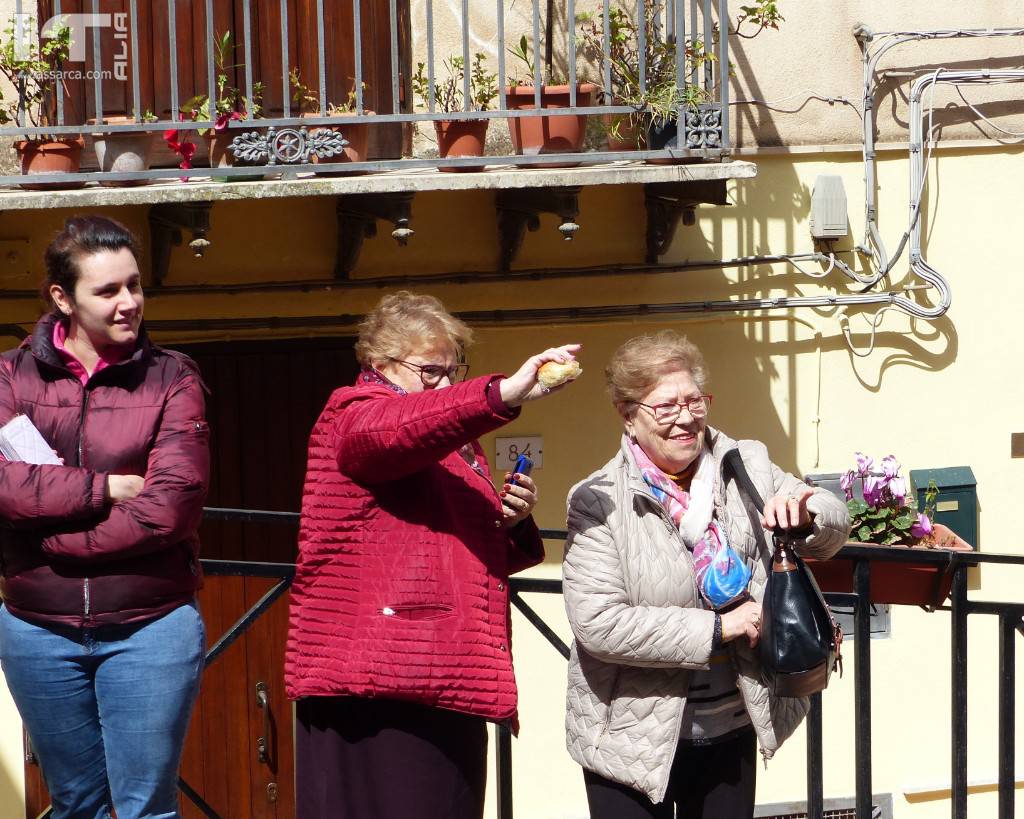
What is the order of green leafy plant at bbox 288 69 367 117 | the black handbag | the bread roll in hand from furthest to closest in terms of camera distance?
green leafy plant at bbox 288 69 367 117, the black handbag, the bread roll in hand

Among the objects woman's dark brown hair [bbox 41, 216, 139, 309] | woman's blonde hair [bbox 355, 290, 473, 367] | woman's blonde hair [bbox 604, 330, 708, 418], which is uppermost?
woman's dark brown hair [bbox 41, 216, 139, 309]

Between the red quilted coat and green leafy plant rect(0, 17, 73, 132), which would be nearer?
the red quilted coat

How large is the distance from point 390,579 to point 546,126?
3.37 metres

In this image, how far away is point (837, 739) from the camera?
253 inches

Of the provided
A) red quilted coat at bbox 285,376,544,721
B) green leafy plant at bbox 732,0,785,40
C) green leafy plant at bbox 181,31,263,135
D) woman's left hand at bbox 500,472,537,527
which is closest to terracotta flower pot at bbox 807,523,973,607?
woman's left hand at bbox 500,472,537,527

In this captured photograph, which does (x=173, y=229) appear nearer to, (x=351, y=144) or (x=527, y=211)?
(x=351, y=144)

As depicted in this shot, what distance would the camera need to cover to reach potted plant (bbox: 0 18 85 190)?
5414 millimetres

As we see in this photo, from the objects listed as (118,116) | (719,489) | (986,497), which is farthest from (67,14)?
(986,497)

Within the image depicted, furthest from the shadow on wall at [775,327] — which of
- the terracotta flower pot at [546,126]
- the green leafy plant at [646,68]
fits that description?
the terracotta flower pot at [546,126]

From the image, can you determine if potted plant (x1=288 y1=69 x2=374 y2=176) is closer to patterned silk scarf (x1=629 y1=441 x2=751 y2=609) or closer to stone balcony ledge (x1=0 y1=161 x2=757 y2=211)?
stone balcony ledge (x1=0 y1=161 x2=757 y2=211)

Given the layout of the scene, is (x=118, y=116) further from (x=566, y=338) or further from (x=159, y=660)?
(x=159, y=660)

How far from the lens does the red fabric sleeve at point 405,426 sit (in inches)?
96.6

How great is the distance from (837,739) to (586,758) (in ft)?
12.9

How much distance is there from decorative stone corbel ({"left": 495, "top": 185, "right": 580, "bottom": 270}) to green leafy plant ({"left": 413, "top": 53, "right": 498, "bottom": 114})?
0.42 m
